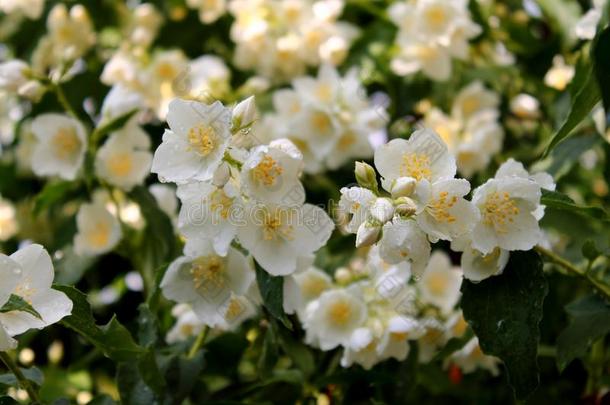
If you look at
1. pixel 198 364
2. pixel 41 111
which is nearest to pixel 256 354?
pixel 198 364

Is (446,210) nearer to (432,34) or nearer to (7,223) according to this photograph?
(432,34)

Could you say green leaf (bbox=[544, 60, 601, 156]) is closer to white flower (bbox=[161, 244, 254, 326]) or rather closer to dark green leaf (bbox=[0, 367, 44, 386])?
white flower (bbox=[161, 244, 254, 326])

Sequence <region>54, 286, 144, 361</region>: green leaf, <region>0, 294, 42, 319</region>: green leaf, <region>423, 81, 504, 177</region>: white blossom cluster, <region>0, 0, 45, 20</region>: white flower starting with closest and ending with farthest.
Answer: <region>0, 294, 42, 319</region>: green leaf, <region>54, 286, 144, 361</region>: green leaf, <region>423, 81, 504, 177</region>: white blossom cluster, <region>0, 0, 45, 20</region>: white flower

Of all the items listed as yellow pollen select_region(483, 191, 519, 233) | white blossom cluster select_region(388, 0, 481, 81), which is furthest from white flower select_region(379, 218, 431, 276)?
white blossom cluster select_region(388, 0, 481, 81)

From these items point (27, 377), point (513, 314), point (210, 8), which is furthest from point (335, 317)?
point (210, 8)

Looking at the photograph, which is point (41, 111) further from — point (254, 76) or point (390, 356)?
point (390, 356)

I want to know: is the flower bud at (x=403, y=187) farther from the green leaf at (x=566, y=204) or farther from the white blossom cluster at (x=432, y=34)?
the white blossom cluster at (x=432, y=34)
